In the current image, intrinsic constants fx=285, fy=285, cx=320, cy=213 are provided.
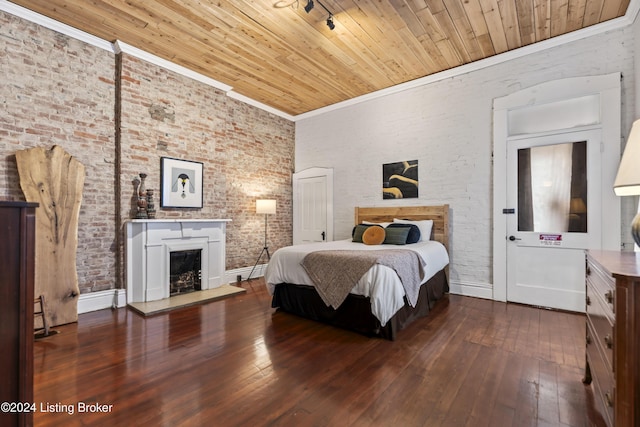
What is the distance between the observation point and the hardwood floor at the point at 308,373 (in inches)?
66.7

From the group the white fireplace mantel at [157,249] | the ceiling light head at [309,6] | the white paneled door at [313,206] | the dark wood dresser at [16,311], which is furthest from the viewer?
the white paneled door at [313,206]

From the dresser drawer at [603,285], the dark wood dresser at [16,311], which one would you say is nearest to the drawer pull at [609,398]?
the dresser drawer at [603,285]

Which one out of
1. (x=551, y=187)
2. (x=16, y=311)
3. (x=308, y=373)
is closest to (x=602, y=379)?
(x=308, y=373)

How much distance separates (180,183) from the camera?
14.4 feet

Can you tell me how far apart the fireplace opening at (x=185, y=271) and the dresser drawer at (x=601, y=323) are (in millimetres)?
4479

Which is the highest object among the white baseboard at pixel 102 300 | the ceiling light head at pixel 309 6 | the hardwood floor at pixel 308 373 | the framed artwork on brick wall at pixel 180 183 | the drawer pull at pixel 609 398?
the ceiling light head at pixel 309 6

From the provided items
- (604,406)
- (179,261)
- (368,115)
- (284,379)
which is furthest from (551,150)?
(179,261)

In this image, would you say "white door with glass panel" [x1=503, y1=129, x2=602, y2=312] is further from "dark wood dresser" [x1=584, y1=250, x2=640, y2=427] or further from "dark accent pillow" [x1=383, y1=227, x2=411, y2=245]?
"dark wood dresser" [x1=584, y1=250, x2=640, y2=427]

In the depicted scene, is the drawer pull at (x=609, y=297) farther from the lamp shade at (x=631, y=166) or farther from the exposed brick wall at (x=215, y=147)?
the exposed brick wall at (x=215, y=147)

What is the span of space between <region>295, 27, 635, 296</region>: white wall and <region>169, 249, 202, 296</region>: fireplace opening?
2722 mm

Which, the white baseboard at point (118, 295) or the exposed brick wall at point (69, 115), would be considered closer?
the exposed brick wall at point (69, 115)

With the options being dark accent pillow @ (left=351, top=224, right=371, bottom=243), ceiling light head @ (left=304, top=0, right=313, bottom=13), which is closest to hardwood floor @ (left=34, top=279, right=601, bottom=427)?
dark accent pillow @ (left=351, top=224, right=371, bottom=243)

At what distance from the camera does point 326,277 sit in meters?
3.04

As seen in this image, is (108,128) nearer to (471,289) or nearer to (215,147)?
(215,147)
